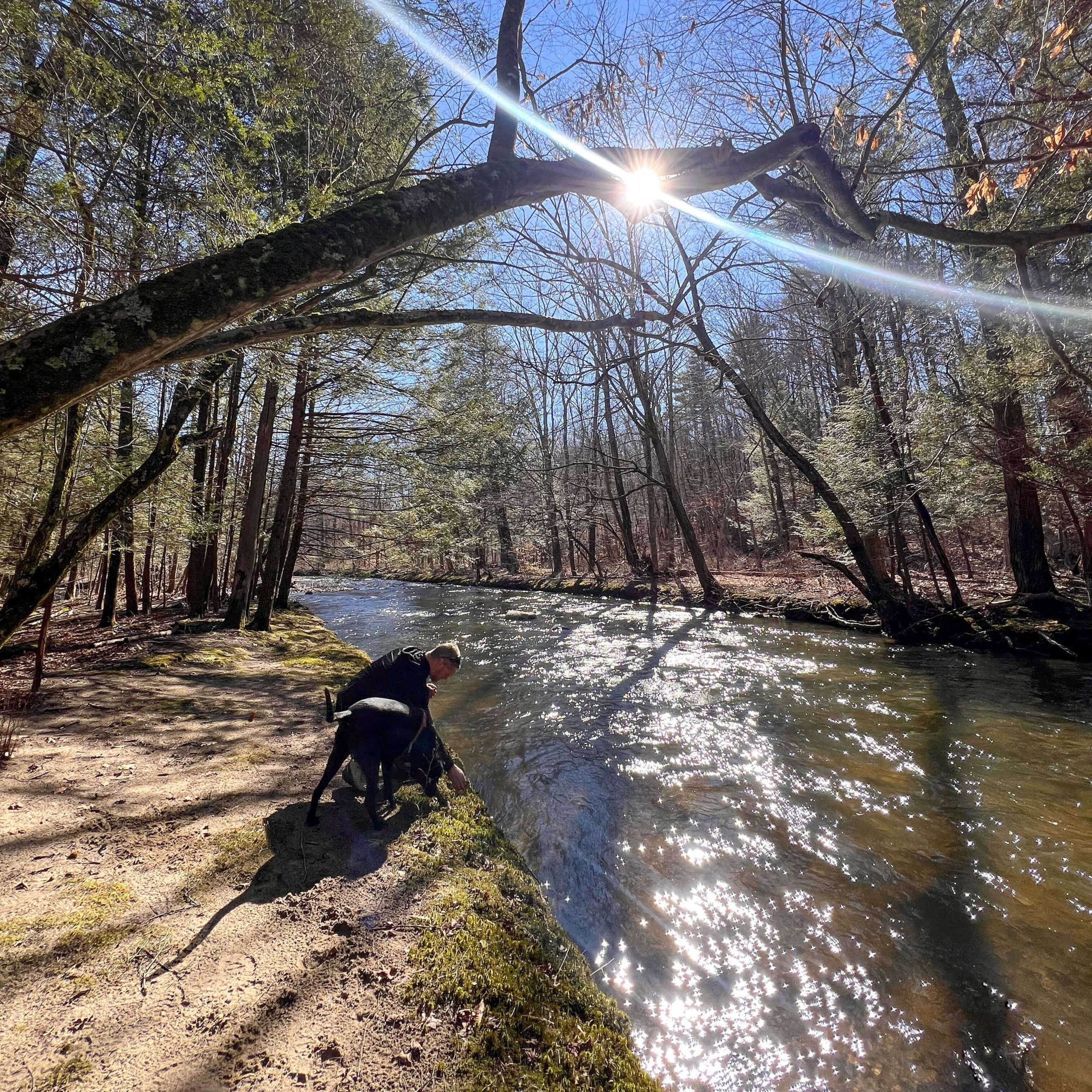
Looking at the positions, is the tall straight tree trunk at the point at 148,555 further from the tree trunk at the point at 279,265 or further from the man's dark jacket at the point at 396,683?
the tree trunk at the point at 279,265

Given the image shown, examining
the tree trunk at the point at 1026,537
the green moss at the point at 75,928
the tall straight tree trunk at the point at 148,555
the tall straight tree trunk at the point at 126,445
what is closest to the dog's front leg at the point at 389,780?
the green moss at the point at 75,928

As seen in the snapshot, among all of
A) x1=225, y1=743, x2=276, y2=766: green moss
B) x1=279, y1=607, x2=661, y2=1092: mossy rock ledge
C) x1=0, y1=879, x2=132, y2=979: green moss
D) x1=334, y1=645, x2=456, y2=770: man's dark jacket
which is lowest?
x1=279, y1=607, x2=661, y2=1092: mossy rock ledge

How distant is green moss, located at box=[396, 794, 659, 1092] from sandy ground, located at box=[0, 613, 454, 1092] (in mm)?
116

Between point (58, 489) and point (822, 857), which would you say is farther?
point (58, 489)

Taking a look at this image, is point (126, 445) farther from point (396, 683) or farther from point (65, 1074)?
point (65, 1074)

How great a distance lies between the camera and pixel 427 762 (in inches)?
145

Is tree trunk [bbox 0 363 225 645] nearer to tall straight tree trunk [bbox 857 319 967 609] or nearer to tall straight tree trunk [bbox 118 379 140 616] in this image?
tall straight tree trunk [bbox 118 379 140 616]

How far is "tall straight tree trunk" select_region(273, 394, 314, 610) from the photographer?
34.8 feet

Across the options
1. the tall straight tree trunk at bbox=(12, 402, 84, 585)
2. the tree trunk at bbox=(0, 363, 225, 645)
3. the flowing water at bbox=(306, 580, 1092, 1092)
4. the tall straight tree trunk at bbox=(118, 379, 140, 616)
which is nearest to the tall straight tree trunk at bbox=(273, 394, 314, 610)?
the tall straight tree trunk at bbox=(118, 379, 140, 616)

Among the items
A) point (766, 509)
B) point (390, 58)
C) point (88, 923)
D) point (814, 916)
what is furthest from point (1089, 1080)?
point (766, 509)

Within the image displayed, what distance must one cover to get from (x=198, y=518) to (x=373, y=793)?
9.66m

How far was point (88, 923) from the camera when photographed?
2186 mm

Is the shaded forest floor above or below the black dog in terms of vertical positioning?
below

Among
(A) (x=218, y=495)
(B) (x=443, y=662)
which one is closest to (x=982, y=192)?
(B) (x=443, y=662)
